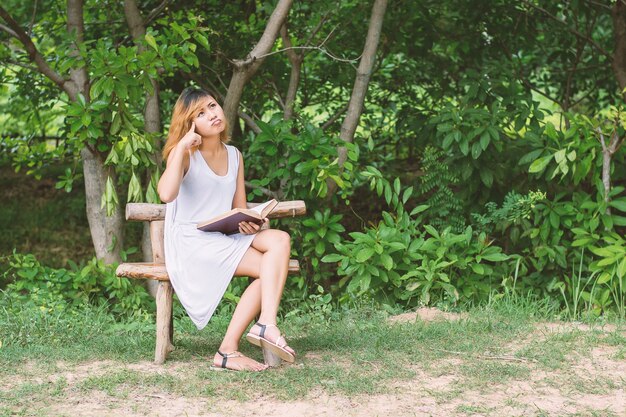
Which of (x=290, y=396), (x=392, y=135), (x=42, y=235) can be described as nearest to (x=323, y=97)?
(x=392, y=135)

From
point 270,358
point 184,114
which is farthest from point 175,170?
point 270,358

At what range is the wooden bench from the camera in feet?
16.0

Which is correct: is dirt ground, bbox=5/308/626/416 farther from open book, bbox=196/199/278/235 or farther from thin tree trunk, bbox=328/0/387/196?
thin tree trunk, bbox=328/0/387/196

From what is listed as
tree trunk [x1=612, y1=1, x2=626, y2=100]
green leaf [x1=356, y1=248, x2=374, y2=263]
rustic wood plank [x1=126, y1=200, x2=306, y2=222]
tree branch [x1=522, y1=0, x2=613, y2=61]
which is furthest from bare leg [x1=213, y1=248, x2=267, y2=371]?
tree trunk [x1=612, y1=1, x2=626, y2=100]

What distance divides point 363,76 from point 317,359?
2.66m

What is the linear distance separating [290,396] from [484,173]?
293 cm

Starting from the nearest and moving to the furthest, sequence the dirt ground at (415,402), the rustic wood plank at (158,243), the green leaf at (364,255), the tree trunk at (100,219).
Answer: the dirt ground at (415,402)
the rustic wood plank at (158,243)
the green leaf at (364,255)
the tree trunk at (100,219)

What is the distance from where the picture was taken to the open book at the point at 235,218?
4688mm

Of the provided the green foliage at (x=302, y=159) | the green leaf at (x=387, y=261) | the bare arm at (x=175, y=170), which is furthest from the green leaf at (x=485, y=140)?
the bare arm at (x=175, y=170)

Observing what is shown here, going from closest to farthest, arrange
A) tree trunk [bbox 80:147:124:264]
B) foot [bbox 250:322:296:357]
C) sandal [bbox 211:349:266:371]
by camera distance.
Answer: foot [bbox 250:322:296:357] → sandal [bbox 211:349:266:371] → tree trunk [bbox 80:147:124:264]

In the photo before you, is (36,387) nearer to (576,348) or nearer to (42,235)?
(576,348)

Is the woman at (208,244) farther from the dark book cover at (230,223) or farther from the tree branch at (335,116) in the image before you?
the tree branch at (335,116)

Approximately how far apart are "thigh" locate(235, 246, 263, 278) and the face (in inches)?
26.9

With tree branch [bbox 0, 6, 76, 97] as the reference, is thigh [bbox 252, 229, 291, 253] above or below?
below
